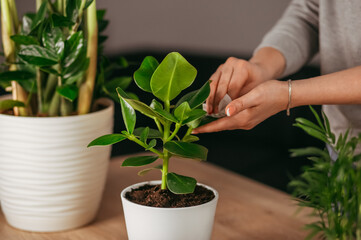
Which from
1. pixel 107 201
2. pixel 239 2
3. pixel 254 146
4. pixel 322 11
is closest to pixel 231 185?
pixel 107 201

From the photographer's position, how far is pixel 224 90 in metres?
1.05

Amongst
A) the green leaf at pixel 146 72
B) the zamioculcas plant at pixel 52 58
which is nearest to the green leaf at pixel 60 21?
the zamioculcas plant at pixel 52 58

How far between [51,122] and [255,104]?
16.8 inches

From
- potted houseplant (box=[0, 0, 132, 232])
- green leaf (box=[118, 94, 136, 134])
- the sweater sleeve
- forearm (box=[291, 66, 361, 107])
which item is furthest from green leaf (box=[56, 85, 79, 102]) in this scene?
the sweater sleeve

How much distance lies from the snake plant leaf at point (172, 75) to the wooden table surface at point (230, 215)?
40 cm

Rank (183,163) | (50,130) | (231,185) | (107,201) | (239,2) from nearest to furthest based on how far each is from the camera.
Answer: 1. (50,130)
2. (107,201)
3. (231,185)
4. (183,163)
5. (239,2)

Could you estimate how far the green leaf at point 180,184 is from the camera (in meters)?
0.76

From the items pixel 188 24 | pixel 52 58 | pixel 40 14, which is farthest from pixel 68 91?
pixel 188 24

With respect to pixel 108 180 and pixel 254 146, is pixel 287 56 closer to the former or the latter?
pixel 108 180

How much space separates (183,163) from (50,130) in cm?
67

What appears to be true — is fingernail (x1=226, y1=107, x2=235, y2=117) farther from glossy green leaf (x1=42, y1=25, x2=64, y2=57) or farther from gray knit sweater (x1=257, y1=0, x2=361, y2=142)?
gray knit sweater (x1=257, y1=0, x2=361, y2=142)

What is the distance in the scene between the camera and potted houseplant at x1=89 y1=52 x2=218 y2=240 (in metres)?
0.77

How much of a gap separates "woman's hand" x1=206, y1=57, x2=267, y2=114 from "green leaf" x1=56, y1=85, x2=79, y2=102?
0.29 m

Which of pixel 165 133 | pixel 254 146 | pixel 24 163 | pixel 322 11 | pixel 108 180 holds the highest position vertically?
pixel 322 11
